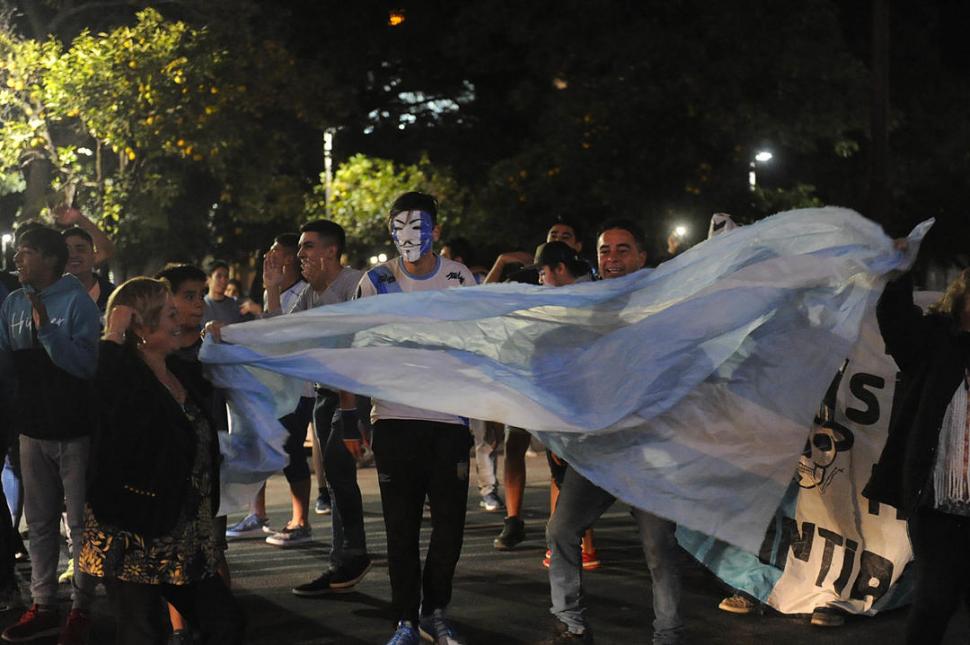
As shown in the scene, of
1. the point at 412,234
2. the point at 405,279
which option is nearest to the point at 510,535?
the point at 405,279

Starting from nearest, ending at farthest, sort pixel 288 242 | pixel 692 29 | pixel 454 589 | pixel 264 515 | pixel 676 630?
pixel 676 630, pixel 454 589, pixel 288 242, pixel 264 515, pixel 692 29

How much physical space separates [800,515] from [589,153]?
2039 centimetres

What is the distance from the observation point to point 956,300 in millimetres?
5758

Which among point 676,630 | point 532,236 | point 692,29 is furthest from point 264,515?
point 532,236

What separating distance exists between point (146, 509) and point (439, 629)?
2.06 m

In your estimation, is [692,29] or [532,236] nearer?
[692,29]

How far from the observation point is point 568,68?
89.8 feet

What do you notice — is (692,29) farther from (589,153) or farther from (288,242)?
(288,242)

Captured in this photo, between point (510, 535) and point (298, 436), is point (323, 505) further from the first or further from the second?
point (510, 535)

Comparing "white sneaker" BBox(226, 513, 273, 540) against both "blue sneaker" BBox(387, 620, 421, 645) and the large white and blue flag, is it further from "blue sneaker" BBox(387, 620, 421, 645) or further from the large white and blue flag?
the large white and blue flag

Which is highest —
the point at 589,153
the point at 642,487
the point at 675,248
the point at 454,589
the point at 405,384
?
the point at 589,153

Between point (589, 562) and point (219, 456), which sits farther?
point (589, 562)

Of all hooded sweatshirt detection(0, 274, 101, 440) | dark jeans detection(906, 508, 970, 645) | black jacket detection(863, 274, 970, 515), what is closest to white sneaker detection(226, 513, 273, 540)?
hooded sweatshirt detection(0, 274, 101, 440)

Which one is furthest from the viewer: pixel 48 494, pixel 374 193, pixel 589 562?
pixel 374 193
